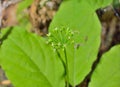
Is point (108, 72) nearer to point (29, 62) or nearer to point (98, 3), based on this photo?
point (29, 62)

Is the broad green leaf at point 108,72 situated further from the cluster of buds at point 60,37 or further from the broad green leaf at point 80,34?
the cluster of buds at point 60,37

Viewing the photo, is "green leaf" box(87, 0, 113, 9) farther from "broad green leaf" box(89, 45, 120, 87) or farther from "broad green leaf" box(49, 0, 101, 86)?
"broad green leaf" box(89, 45, 120, 87)

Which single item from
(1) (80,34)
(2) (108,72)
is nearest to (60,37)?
(1) (80,34)

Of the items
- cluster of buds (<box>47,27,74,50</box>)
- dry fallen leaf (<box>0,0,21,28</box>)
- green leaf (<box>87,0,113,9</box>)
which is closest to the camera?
cluster of buds (<box>47,27,74,50</box>)

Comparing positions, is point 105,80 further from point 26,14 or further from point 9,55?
point 26,14

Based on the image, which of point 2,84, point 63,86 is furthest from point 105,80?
point 2,84

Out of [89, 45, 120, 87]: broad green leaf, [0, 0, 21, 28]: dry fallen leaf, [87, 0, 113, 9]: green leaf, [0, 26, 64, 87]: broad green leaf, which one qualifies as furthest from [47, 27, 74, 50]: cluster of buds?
[0, 0, 21, 28]: dry fallen leaf
